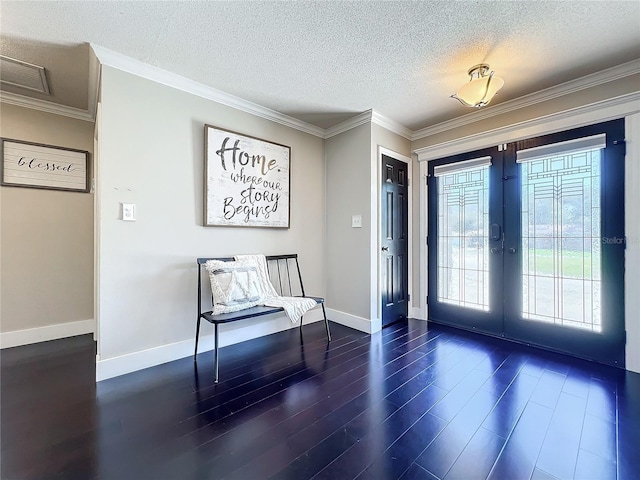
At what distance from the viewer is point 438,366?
2.17m

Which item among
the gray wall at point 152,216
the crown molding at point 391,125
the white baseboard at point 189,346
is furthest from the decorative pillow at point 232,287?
the crown molding at point 391,125

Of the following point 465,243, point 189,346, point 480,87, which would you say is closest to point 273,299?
point 189,346

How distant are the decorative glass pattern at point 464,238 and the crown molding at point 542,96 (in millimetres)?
567

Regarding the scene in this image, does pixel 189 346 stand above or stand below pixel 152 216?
below

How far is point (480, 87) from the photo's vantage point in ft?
6.62

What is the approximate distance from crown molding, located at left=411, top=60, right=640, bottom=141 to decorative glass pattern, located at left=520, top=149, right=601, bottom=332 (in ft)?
1.83

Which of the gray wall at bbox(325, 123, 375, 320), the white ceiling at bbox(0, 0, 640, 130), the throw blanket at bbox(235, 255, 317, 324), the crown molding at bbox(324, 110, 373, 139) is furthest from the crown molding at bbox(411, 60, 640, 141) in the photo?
the throw blanket at bbox(235, 255, 317, 324)

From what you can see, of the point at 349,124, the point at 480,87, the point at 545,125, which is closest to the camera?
the point at 480,87

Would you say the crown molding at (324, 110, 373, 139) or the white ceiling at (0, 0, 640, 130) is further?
the crown molding at (324, 110, 373, 139)

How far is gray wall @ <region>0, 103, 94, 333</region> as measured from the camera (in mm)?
2529

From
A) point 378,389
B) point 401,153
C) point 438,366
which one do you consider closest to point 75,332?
point 378,389

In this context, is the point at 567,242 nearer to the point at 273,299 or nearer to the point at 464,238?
the point at 464,238

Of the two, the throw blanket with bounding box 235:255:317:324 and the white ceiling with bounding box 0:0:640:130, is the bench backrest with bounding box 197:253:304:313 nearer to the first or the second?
the throw blanket with bounding box 235:255:317:324

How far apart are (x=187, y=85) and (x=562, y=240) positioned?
11.6 ft
